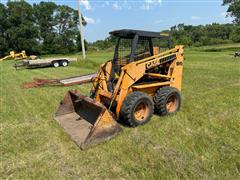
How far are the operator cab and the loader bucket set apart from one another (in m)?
1.18

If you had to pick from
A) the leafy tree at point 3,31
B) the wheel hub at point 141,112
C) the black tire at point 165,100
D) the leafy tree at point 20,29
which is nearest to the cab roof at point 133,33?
the black tire at point 165,100

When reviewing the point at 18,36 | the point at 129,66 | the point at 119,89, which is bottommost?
the point at 119,89

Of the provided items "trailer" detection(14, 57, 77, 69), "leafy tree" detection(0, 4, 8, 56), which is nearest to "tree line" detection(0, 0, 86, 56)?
"leafy tree" detection(0, 4, 8, 56)

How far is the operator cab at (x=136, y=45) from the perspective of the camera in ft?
16.8

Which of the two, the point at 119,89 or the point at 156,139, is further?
the point at 119,89

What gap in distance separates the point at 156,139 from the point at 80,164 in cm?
144

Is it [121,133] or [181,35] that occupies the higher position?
[181,35]

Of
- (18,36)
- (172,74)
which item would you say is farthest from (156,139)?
(18,36)

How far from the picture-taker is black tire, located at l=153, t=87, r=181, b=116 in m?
5.23

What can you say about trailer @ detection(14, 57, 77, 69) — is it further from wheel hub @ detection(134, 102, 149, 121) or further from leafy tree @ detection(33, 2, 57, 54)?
leafy tree @ detection(33, 2, 57, 54)

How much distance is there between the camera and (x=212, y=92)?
7555 millimetres

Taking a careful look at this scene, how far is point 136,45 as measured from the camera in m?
5.09

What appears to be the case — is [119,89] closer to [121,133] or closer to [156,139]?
[121,133]

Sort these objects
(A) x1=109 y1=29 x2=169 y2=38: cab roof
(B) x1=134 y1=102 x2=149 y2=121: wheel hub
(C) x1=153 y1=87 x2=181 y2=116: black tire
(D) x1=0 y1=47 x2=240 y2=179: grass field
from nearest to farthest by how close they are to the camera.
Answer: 1. (D) x1=0 y1=47 x2=240 y2=179: grass field
2. (B) x1=134 y1=102 x2=149 y2=121: wheel hub
3. (A) x1=109 y1=29 x2=169 y2=38: cab roof
4. (C) x1=153 y1=87 x2=181 y2=116: black tire
